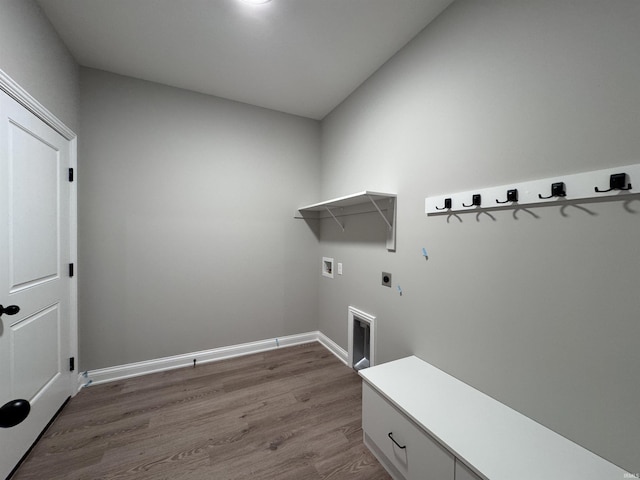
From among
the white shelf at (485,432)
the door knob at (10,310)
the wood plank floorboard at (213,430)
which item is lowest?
the wood plank floorboard at (213,430)

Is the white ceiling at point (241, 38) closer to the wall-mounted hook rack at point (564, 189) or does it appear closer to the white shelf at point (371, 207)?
the white shelf at point (371, 207)

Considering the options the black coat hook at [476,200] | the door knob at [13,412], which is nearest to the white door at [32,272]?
the door knob at [13,412]

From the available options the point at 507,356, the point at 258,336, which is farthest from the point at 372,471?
the point at 258,336

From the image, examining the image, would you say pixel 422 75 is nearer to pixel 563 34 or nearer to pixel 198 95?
pixel 563 34

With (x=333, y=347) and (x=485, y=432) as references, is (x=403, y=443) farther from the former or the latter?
(x=333, y=347)

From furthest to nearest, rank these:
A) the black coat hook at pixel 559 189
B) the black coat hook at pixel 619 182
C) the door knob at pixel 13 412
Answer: the black coat hook at pixel 559 189 → the black coat hook at pixel 619 182 → the door knob at pixel 13 412

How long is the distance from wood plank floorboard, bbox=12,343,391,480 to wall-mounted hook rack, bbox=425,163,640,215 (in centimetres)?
162

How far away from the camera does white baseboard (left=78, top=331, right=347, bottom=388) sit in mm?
2256

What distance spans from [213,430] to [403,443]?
4.11ft

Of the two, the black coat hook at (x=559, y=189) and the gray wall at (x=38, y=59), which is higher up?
the gray wall at (x=38, y=59)

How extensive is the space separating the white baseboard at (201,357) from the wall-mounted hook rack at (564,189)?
1978mm

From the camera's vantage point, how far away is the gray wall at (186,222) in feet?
7.34

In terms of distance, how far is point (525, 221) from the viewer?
4.00 feet

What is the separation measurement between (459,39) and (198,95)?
7.61 feet
